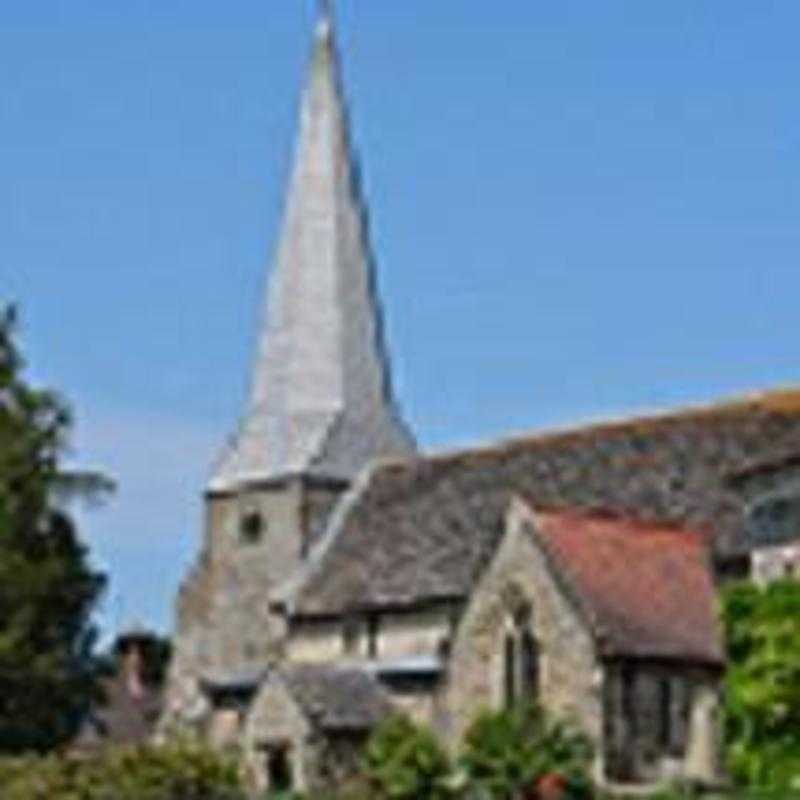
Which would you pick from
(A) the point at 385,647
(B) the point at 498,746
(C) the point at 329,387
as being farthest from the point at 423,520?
(B) the point at 498,746

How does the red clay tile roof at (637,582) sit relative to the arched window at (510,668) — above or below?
above

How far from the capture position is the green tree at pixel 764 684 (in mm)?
50862

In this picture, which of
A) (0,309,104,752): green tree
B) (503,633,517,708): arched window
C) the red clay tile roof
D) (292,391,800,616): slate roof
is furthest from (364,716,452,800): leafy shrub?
(0,309,104,752): green tree

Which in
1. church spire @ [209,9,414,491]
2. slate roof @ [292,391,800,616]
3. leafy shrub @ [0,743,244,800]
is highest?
church spire @ [209,9,414,491]

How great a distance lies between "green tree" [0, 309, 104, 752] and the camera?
63.5 metres

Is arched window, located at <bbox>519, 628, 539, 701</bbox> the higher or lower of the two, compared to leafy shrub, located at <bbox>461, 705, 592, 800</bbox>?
higher

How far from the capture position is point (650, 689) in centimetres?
5516

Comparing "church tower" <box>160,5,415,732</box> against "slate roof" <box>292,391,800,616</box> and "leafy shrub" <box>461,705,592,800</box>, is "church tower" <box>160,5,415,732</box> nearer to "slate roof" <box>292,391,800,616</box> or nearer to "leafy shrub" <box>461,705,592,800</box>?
"slate roof" <box>292,391,800,616</box>

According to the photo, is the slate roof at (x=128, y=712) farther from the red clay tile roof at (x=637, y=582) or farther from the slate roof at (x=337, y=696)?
the red clay tile roof at (x=637, y=582)

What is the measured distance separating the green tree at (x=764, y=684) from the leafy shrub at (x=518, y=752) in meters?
3.04

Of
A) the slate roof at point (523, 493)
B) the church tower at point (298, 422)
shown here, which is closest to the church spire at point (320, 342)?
the church tower at point (298, 422)

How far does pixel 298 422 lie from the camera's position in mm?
75250

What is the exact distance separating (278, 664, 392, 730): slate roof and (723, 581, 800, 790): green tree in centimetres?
1155

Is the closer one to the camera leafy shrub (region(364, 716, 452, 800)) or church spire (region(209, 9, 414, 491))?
leafy shrub (region(364, 716, 452, 800))
